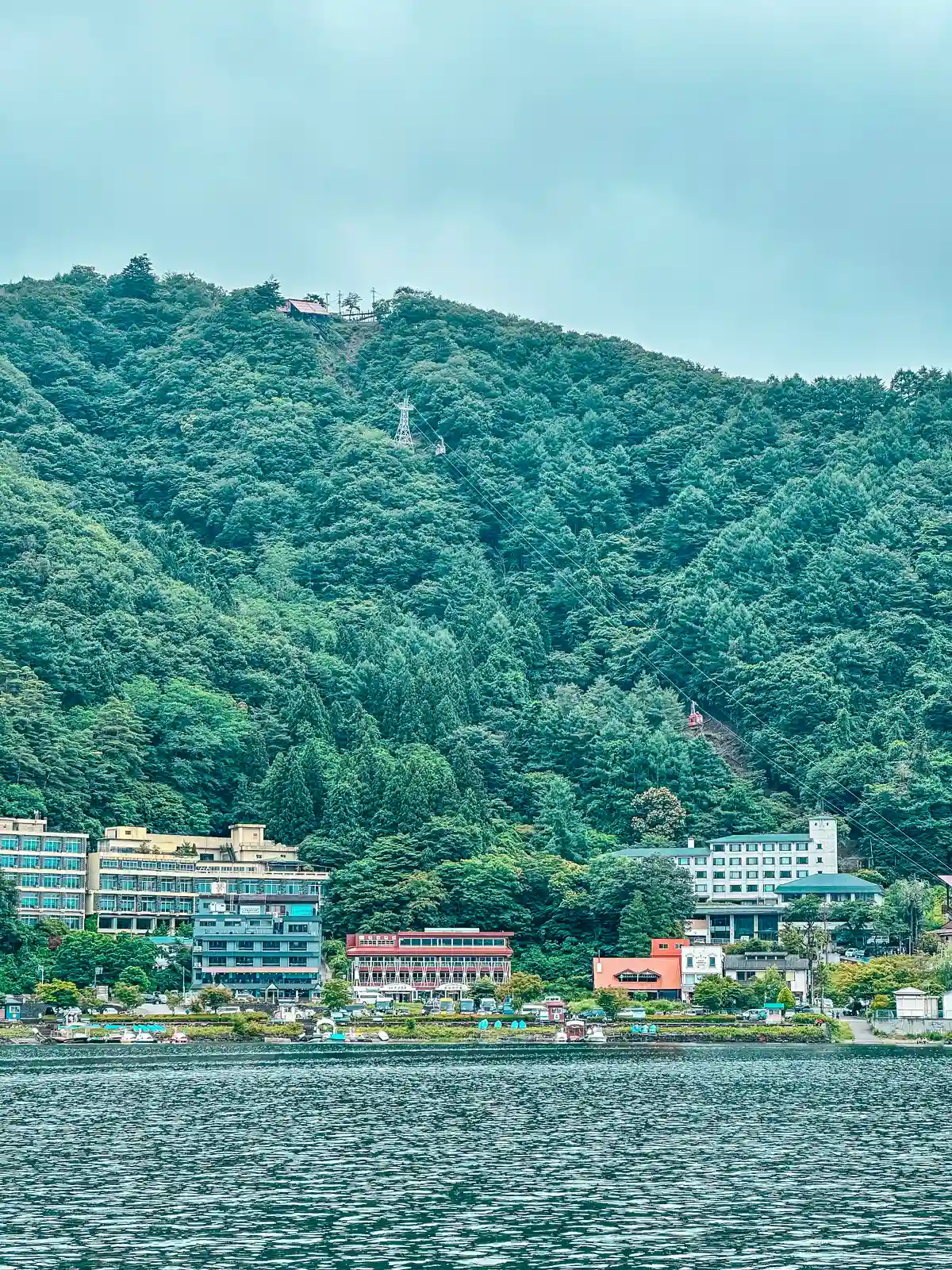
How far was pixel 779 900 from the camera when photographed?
130 metres

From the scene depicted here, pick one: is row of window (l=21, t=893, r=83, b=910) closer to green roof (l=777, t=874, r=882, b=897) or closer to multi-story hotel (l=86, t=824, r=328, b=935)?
multi-story hotel (l=86, t=824, r=328, b=935)

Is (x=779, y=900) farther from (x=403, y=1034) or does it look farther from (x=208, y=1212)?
(x=208, y=1212)

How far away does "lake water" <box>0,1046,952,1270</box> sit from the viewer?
35.8 m

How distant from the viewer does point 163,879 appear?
122312 mm

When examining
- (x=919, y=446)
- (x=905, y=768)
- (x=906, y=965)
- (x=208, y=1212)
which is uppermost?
(x=919, y=446)

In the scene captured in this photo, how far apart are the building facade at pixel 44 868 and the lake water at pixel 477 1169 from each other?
39.2 m

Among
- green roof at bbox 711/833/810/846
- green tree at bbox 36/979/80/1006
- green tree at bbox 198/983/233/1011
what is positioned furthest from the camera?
green roof at bbox 711/833/810/846

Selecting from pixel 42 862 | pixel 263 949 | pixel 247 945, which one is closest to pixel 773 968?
pixel 263 949

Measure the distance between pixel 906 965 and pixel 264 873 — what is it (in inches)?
1498

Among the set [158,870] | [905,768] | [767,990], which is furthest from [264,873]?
[905,768]

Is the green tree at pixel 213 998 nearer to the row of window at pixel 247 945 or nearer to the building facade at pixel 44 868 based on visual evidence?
the row of window at pixel 247 945

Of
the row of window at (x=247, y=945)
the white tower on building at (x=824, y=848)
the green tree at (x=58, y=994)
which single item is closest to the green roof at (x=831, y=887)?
the white tower on building at (x=824, y=848)

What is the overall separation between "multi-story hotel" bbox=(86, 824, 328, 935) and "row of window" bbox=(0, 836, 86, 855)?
123 centimetres

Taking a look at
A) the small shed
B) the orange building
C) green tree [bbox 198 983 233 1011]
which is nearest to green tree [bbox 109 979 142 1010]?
green tree [bbox 198 983 233 1011]
